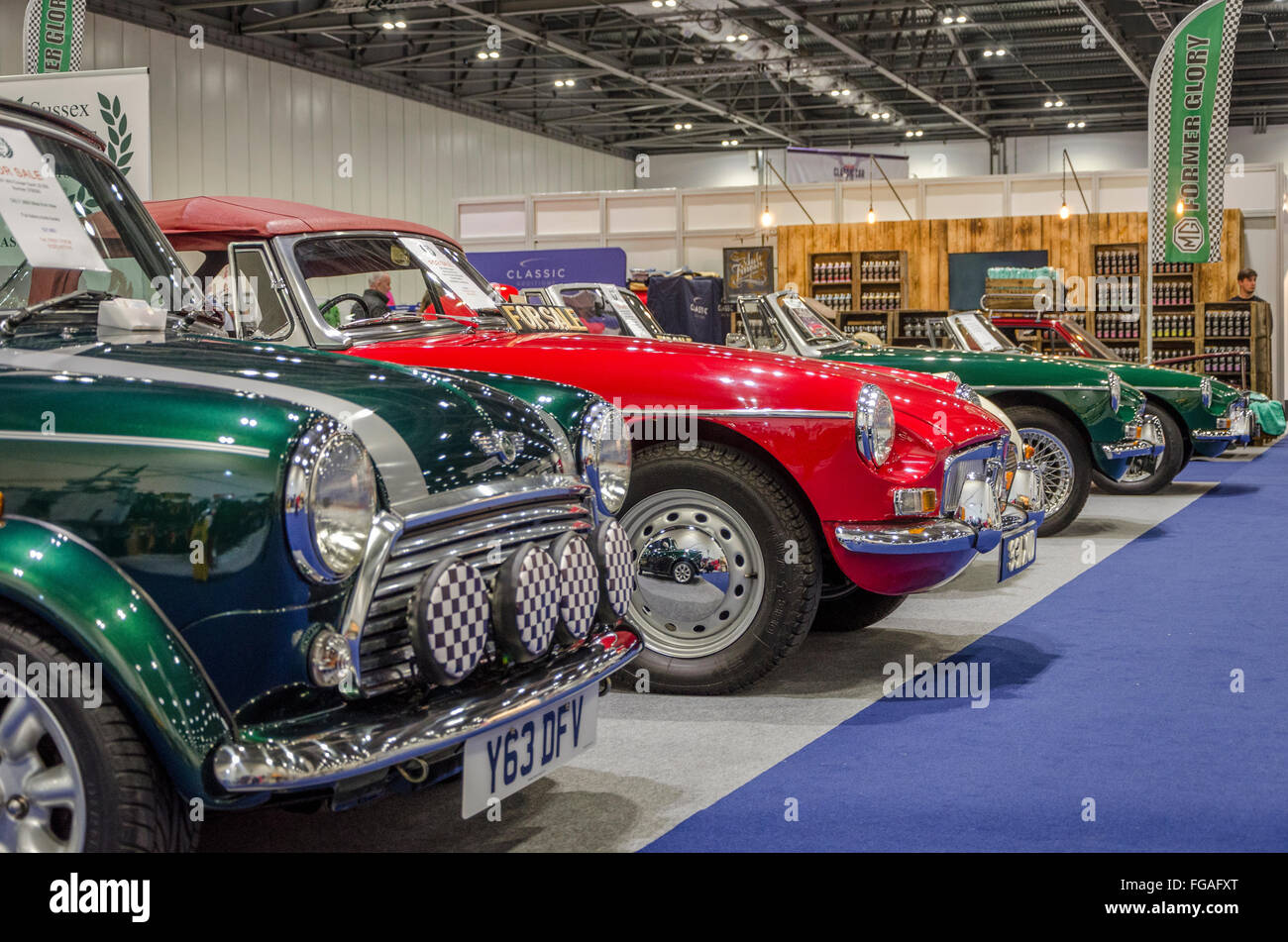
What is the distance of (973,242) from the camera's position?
62.1 feet

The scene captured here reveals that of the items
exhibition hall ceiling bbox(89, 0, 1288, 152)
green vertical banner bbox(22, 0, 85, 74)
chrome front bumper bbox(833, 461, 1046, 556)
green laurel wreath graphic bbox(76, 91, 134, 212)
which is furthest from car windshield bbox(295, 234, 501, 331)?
exhibition hall ceiling bbox(89, 0, 1288, 152)

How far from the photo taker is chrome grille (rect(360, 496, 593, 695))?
7.68ft

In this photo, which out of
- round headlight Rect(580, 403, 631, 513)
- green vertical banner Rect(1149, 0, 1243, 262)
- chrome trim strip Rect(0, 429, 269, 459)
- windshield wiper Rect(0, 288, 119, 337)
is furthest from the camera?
green vertical banner Rect(1149, 0, 1243, 262)

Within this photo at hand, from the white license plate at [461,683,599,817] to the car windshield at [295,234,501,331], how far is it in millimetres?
2210

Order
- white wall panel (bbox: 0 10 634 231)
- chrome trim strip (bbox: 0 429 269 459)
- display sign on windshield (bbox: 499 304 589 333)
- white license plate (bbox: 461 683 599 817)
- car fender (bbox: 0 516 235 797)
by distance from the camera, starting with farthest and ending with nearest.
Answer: white wall panel (bbox: 0 10 634 231)
display sign on windshield (bbox: 499 304 589 333)
white license plate (bbox: 461 683 599 817)
chrome trim strip (bbox: 0 429 269 459)
car fender (bbox: 0 516 235 797)

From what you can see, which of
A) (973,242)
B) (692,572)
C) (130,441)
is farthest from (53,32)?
(973,242)

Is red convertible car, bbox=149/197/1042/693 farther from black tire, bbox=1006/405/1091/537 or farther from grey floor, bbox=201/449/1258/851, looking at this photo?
black tire, bbox=1006/405/1091/537

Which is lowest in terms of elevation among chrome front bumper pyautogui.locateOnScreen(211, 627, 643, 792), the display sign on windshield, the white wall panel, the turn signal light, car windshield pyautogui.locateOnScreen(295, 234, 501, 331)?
chrome front bumper pyautogui.locateOnScreen(211, 627, 643, 792)

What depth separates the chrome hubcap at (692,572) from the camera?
429 centimetres

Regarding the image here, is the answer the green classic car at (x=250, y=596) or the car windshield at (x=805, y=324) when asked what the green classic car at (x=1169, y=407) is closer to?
the car windshield at (x=805, y=324)

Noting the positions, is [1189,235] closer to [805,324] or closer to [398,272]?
[805,324]
